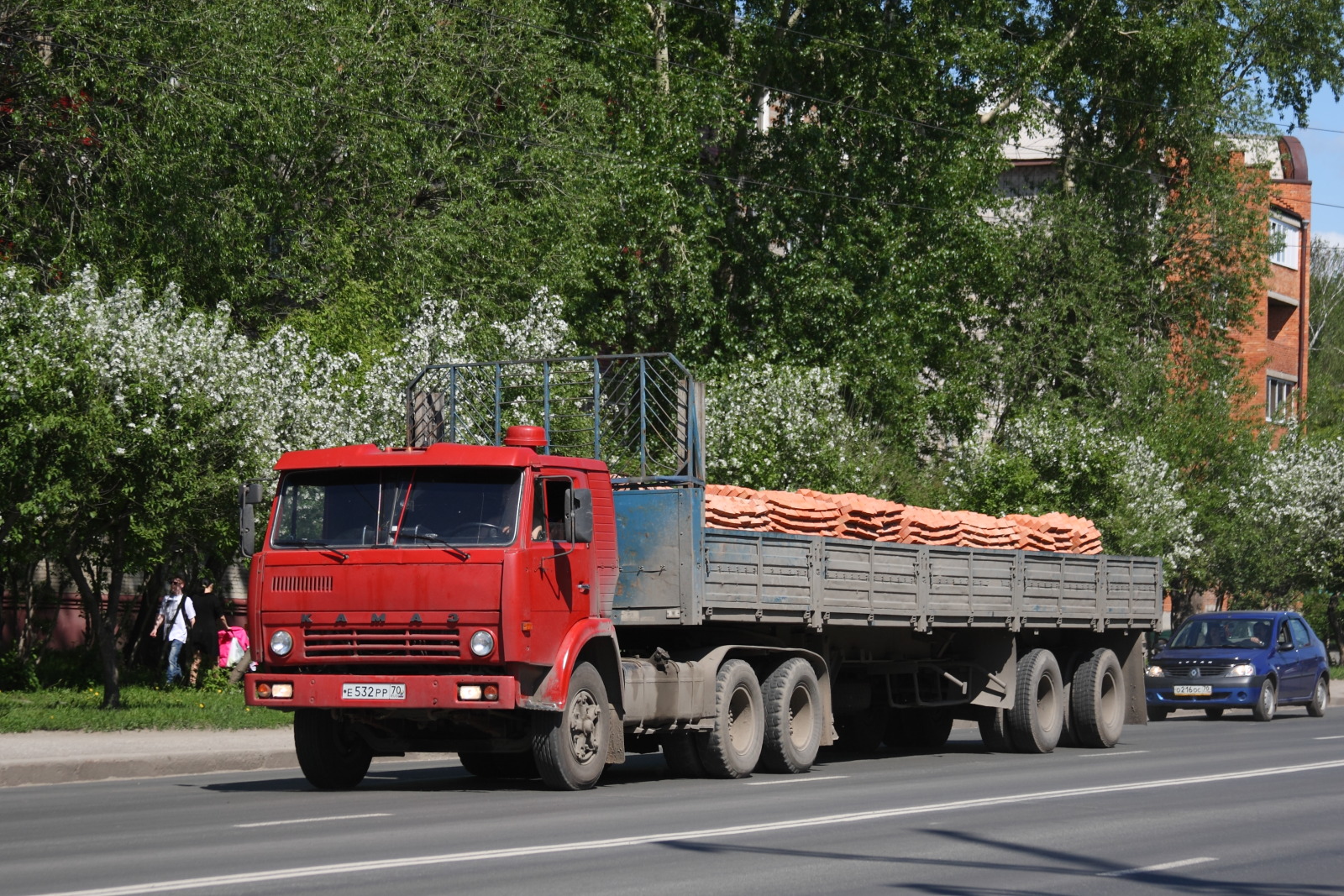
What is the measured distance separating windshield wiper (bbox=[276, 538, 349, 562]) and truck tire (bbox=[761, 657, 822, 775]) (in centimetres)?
439

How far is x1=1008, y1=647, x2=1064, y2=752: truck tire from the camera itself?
19.8m

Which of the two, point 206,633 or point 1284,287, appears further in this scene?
point 1284,287

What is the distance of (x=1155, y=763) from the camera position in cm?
1798

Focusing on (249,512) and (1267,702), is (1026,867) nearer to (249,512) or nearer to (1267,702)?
(249,512)

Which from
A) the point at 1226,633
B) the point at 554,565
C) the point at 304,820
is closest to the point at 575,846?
the point at 304,820

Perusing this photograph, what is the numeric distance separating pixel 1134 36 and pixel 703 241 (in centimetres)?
1275

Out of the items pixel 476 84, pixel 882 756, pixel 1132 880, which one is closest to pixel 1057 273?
pixel 476 84

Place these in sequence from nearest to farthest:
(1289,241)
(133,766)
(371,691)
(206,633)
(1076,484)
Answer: (371,691) < (133,766) < (206,633) < (1076,484) < (1289,241)

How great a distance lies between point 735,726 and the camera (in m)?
15.9

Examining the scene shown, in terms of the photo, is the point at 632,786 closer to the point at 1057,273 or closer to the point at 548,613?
the point at 548,613

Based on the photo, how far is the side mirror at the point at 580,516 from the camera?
13.8m

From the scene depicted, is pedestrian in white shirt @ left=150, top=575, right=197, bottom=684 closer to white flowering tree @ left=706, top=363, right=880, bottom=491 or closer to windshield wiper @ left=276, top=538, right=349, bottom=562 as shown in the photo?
white flowering tree @ left=706, top=363, right=880, bottom=491

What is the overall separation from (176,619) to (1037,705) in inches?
538

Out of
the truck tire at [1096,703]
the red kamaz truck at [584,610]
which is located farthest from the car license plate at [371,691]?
the truck tire at [1096,703]
